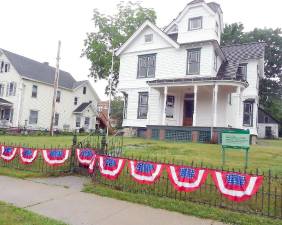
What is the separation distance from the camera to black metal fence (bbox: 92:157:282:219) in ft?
20.9

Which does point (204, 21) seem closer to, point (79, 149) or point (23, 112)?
point (79, 149)

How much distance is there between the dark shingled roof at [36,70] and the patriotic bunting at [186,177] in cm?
3452

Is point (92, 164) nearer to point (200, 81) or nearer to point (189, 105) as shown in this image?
point (200, 81)

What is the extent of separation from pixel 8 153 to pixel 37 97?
99.1ft

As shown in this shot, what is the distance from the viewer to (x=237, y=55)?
26.4 m

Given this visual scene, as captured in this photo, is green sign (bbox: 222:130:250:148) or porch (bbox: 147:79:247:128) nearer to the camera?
green sign (bbox: 222:130:250:148)

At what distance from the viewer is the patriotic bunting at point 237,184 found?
20.9 ft

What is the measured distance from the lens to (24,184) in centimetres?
886

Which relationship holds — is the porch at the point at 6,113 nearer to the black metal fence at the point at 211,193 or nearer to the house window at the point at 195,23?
the house window at the point at 195,23

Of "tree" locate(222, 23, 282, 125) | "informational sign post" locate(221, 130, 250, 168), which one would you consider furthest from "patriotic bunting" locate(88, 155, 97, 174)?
"tree" locate(222, 23, 282, 125)

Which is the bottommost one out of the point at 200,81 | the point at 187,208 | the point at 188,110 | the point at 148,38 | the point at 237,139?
the point at 187,208

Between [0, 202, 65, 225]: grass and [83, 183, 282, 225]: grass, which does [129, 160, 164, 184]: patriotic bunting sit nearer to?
[83, 183, 282, 225]: grass

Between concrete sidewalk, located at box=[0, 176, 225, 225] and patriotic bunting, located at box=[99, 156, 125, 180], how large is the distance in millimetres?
819

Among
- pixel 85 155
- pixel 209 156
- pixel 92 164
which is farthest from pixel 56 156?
pixel 209 156
